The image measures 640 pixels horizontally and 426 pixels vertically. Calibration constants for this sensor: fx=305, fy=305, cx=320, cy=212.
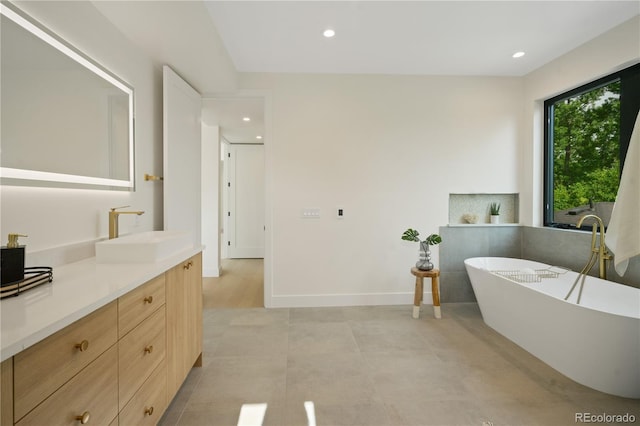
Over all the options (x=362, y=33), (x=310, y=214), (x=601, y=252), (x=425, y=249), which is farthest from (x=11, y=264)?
(x=601, y=252)

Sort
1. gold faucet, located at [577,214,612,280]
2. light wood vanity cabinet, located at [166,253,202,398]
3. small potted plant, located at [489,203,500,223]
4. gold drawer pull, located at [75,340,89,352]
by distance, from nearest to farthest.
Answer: gold drawer pull, located at [75,340,89,352] < light wood vanity cabinet, located at [166,253,202,398] < gold faucet, located at [577,214,612,280] < small potted plant, located at [489,203,500,223]

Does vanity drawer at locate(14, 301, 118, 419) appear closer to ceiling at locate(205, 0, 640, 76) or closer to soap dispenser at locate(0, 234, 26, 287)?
soap dispenser at locate(0, 234, 26, 287)

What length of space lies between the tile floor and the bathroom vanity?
1.38ft

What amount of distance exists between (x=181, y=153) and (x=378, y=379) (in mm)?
2313

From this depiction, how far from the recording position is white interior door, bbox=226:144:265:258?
6246 mm

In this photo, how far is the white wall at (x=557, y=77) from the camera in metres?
2.45

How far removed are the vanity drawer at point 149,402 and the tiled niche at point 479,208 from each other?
3139mm

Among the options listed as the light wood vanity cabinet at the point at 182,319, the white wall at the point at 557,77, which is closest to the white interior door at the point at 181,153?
the light wood vanity cabinet at the point at 182,319

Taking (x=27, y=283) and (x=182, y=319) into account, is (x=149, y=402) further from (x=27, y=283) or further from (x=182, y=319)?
(x=27, y=283)

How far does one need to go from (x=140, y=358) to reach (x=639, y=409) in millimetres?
2609

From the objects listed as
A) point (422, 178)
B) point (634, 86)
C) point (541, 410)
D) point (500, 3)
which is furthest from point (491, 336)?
point (500, 3)

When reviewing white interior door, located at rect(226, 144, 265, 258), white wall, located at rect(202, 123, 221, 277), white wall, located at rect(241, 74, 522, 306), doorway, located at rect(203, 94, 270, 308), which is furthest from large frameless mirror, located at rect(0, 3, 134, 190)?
white interior door, located at rect(226, 144, 265, 258)

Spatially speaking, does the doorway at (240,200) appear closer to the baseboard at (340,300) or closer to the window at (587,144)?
the baseboard at (340,300)

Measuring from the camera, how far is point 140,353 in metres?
1.28
